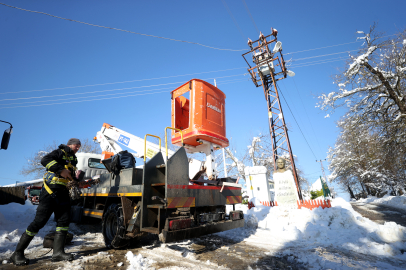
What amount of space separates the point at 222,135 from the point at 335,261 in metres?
3.31

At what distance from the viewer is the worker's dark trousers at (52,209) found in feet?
12.1

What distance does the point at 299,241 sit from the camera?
5332mm

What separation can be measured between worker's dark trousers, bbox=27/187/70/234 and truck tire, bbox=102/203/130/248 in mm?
824

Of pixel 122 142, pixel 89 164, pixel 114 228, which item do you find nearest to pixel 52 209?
pixel 114 228

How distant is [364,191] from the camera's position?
110 feet

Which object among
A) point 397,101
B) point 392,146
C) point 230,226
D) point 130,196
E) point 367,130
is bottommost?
point 230,226

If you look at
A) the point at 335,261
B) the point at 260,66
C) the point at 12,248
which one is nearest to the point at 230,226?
the point at 335,261

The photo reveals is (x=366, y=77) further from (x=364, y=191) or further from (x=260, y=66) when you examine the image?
(x=364, y=191)

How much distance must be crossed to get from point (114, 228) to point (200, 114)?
3.10 meters

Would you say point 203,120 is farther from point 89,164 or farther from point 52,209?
point 89,164

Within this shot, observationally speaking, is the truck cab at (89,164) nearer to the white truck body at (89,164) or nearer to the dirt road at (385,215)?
the white truck body at (89,164)

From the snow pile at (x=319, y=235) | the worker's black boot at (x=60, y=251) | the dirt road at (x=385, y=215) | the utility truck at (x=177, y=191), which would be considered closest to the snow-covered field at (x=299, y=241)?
the snow pile at (x=319, y=235)

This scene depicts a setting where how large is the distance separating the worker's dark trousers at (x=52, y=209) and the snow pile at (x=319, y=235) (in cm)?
398

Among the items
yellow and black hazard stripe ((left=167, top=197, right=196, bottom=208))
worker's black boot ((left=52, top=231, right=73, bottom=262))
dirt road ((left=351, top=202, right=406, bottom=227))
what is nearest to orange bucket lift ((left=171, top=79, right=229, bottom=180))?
yellow and black hazard stripe ((left=167, top=197, right=196, bottom=208))
